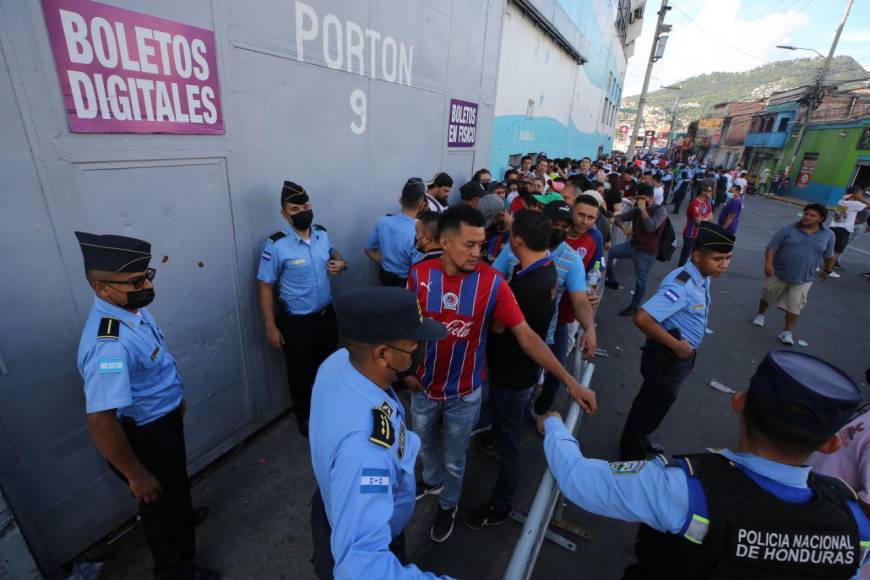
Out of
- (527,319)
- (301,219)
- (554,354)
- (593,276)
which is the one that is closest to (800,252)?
(593,276)

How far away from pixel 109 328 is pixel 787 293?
7745 mm

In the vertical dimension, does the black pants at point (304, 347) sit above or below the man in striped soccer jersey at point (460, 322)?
below

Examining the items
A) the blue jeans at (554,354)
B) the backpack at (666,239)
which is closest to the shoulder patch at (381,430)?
the blue jeans at (554,354)

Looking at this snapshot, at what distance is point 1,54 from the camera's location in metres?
1.79

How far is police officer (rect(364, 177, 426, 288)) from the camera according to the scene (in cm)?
413

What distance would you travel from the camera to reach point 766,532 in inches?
44.6

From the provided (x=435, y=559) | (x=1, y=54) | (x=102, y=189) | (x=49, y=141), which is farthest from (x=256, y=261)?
(x=435, y=559)

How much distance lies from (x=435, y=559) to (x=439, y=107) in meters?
5.01

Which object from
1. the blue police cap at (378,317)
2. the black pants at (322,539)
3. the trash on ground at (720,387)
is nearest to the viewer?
the blue police cap at (378,317)

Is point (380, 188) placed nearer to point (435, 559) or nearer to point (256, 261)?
point (256, 261)

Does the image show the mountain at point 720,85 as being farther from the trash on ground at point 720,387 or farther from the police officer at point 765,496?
the police officer at point 765,496

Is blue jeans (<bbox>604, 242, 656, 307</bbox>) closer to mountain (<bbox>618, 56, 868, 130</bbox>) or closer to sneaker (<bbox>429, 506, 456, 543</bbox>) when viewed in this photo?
sneaker (<bbox>429, 506, 456, 543</bbox>)

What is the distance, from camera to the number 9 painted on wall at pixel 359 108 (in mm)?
3842

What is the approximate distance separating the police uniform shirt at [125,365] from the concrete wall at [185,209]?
44 cm
